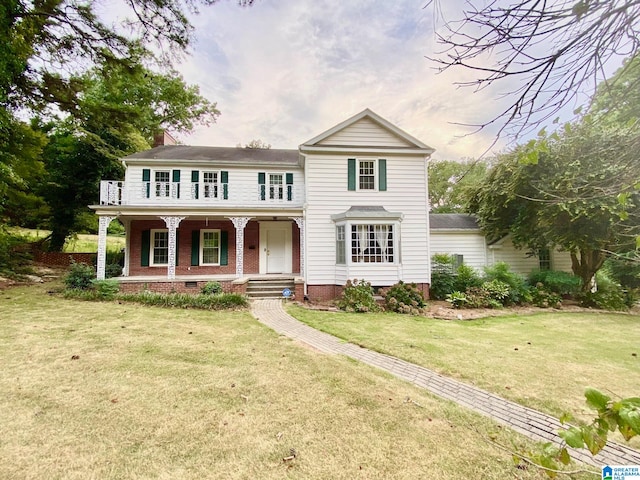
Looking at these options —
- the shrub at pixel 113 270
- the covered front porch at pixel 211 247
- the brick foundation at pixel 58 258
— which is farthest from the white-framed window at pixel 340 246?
the brick foundation at pixel 58 258

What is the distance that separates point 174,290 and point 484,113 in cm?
1192

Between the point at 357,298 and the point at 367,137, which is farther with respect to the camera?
the point at 367,137

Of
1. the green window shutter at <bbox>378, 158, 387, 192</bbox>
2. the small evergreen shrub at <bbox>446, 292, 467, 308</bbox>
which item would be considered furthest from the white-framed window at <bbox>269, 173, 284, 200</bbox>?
the small evergreen shrub at <bbox>446, 292, 467, 308</bbox>

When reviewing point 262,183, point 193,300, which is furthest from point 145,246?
A: point 262,183

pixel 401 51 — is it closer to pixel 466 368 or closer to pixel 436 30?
pixel 436 30

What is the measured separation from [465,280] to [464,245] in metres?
3.05

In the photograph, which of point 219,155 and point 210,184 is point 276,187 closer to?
point 210,184

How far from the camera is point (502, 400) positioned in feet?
13.2

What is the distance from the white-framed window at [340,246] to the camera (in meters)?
11.8

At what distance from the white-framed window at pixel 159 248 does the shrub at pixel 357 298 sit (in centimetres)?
863

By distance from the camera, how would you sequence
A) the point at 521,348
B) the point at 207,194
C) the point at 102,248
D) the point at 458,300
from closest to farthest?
the point at 521,348, the point at 458,300, the point at 102,248, the point at 207,194

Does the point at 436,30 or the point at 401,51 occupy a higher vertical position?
the point at 401,51

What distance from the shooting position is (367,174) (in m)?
12.7

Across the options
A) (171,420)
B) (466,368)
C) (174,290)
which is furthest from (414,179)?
(171,420)
